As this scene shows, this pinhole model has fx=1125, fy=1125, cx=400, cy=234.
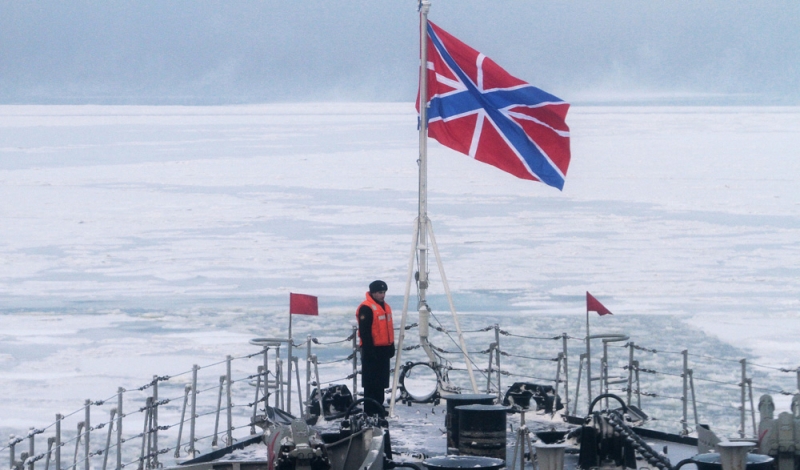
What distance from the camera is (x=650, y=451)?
29.0ft

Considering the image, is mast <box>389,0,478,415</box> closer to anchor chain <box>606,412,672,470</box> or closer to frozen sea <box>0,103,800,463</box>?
anchor chain <box>606,412,672,470</box>

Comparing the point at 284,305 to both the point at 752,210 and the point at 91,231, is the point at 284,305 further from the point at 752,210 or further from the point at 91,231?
the point at 752,210

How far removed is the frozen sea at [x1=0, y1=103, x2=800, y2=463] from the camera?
18.0 meters

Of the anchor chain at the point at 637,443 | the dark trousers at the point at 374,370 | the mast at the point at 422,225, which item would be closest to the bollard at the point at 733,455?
the anchor chain at the point at 637,443

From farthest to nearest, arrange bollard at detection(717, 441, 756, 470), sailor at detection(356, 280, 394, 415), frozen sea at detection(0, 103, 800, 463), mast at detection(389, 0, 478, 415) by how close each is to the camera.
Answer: frozen sea at detection(0, 103, 800, 463) < mast at detection(389, 0, 478, 415) < sailor at detection(356, 280, 394, 415) < bollard at detection(717, 441, 756, 470)

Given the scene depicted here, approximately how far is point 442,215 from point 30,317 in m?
21.2

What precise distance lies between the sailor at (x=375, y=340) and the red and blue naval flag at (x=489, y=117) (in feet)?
6.60

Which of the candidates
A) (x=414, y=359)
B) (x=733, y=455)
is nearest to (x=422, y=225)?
(x=733, y=455)

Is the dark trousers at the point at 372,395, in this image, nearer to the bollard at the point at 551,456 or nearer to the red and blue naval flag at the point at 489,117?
the red and blue naval flag at the point at 489,117

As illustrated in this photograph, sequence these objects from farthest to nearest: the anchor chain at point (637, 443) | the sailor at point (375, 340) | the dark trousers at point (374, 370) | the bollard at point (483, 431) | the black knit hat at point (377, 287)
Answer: the dark trousers at point (374, 370), the sailor at point (375, 340), the black knit hat at point (377, 287), the bollard at point (483, 431), the anchor chain at point (637, 443)

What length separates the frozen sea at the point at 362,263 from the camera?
17969mm

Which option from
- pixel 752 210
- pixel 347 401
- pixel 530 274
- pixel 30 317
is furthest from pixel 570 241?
pixel 347 401

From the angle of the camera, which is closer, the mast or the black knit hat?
the black knit hat

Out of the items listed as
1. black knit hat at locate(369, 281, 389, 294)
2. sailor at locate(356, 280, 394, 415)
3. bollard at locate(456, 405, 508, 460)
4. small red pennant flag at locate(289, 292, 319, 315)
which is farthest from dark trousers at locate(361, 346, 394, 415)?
bollard at locate(456, 405, 508, 460)
